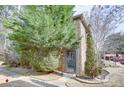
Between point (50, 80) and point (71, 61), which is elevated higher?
point (71, 61)

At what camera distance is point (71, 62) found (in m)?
3.15

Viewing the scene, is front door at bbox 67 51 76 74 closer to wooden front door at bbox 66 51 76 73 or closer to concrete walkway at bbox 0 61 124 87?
wooden front door at bbox 66 51 76 73

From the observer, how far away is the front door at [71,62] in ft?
10.3

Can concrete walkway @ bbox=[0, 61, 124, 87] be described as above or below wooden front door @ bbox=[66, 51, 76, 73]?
A: below

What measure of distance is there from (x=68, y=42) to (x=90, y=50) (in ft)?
1.34

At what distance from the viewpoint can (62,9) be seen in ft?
9.95

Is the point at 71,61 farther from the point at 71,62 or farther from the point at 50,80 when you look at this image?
the point at 50,80

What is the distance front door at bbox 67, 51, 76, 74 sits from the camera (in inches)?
123

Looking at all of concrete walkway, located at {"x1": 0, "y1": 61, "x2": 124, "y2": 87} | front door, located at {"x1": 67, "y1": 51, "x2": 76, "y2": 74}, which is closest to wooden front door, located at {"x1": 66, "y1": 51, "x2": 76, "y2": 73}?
front door, located at {"x1": 67, "y1": 51, "x2": 76, "y2": 74}

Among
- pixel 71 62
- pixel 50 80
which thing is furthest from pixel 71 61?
pixel 50 80
